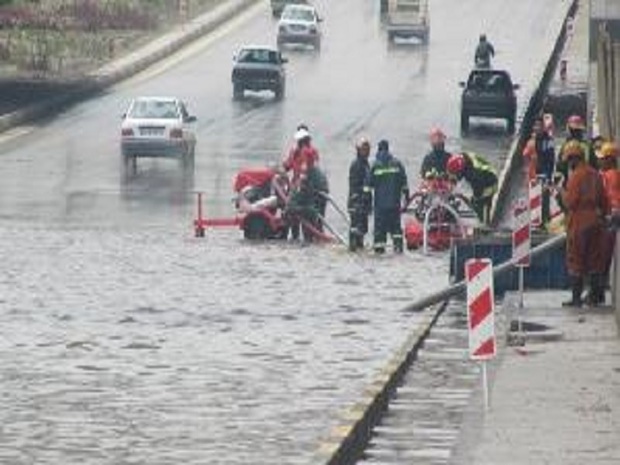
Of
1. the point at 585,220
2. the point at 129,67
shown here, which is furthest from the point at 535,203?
the point at 129,67

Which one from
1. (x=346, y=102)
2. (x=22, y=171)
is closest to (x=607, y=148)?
(x=22, y=171)

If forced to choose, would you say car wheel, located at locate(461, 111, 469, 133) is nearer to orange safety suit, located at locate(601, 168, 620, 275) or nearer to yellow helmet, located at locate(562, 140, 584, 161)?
yellow helmet, located at locate(562, 140, 584, 161)

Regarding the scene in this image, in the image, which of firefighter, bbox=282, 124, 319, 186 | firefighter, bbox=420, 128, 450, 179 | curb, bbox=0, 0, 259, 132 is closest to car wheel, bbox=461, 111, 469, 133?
curb, bbox=0, 0, 259, 132

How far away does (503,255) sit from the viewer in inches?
1207

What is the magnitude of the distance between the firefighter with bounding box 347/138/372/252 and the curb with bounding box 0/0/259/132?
20.7m

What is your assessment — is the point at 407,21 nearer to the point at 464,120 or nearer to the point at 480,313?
the point at 464,120

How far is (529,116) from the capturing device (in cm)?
6191

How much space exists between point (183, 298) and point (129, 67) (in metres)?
48.5

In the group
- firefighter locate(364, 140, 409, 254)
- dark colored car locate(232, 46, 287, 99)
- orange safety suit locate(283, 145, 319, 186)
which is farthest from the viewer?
dark colored car locate(232, 46, 287, 99)

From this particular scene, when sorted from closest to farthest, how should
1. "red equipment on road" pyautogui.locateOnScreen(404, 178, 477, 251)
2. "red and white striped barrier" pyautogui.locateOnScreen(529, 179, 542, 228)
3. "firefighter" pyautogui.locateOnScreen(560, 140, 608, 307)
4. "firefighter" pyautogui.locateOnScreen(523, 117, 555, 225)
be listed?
"firefighter" pyautogui.locateOnScreen(560, 140, 608, 307), "red and white striped barrier" pyautogui.locateOnScreen(529, 179, 542, 228), "red equipment on road" pyautogui.locateOnScreen(404, 178, 477, 251), "firefighter" pyautogui.locateOnScreen(523, 117, 555, 225)

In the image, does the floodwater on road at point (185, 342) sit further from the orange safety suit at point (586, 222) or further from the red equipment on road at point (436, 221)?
the orange safety suit at point (586, 222)

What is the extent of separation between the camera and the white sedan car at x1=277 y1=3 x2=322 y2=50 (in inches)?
3491

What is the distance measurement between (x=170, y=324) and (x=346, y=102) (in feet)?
147

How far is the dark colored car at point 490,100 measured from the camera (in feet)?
206
